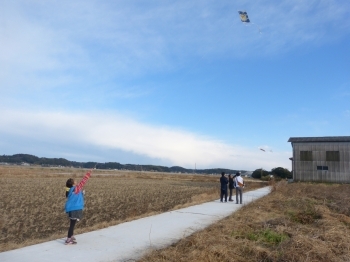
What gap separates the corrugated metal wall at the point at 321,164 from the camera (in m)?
35.0

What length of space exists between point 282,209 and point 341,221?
313 cm

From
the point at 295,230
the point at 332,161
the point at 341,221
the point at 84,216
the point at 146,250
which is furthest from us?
the point at 332,161

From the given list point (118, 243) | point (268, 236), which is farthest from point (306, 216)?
point (118, 243)

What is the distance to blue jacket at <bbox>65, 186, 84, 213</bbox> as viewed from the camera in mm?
7227

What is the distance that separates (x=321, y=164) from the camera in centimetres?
3594

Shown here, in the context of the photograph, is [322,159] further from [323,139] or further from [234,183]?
[234,183]

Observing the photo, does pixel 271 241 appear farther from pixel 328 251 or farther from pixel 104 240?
pixel 104 240

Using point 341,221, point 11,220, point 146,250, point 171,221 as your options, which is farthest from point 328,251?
point 11,220

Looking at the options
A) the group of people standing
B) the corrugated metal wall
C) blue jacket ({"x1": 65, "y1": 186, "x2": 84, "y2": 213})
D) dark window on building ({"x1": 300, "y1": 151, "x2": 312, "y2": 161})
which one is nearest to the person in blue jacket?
blue jacket ({"x1": 65, "y1": 186, "x2": 84, "y2": 213})

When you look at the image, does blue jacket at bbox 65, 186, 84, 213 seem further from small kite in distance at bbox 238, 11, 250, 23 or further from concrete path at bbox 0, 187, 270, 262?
small kite in distance at bbox 238, 11, 250, 23

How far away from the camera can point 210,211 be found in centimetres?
1303

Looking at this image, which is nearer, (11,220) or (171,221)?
(171,221)

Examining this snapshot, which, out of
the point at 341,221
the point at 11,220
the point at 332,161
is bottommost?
the point at 11,220

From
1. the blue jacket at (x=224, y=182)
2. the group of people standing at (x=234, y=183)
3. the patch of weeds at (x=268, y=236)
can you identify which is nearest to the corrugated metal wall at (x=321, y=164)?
the group of people standing at (x=234, y=183)
